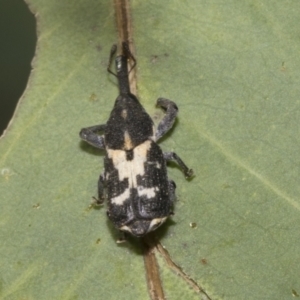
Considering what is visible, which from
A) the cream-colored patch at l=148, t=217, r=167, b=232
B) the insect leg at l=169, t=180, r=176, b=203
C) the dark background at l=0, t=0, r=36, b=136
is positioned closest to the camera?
the cream-colored patch at l=148, t=217, r=167, b=232

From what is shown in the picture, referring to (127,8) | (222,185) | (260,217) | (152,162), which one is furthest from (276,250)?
(127,8)

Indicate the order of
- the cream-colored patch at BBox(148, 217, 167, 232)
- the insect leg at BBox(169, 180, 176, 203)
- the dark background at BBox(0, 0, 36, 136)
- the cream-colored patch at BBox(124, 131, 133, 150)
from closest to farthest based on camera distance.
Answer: the cream-colored patch at BBox(148, 217, 167, 232) < the insect leg at BBox(169, 180, 176, 203) < the cream-colored patch at BBox(124, 131, 133, 150) < the dark background at BBox(0, 0, 36, 136)

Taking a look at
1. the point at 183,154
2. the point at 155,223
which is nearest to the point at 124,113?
the point at 183,154

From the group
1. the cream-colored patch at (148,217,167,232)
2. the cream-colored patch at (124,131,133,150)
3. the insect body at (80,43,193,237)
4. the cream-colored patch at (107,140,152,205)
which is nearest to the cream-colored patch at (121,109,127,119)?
the insect body at (80,43,193,237)

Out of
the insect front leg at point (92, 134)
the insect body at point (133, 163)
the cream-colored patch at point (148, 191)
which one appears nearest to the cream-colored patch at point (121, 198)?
the insect body at point (133, 163)

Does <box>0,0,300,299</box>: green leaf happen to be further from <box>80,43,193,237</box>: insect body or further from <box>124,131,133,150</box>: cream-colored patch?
<box>124,131,133,150</box>: cream-colored patch
